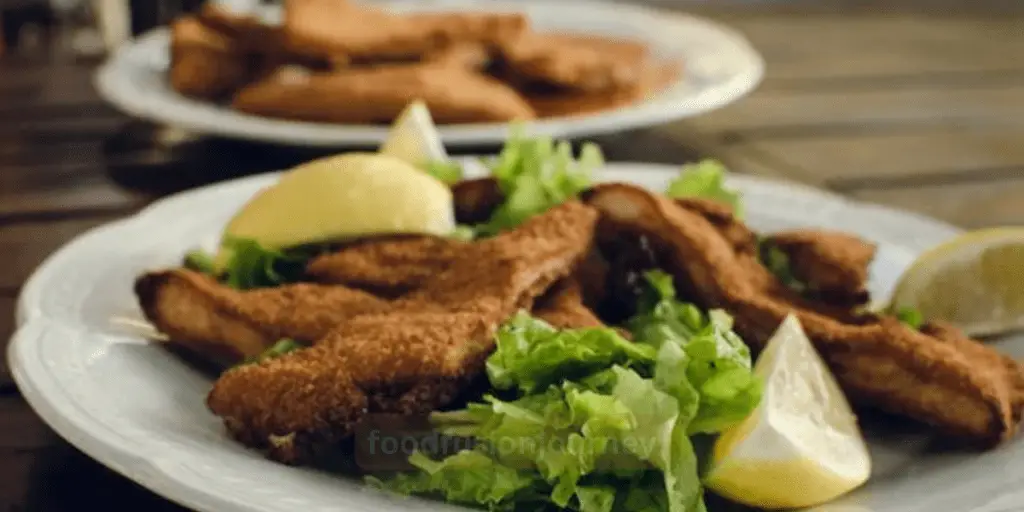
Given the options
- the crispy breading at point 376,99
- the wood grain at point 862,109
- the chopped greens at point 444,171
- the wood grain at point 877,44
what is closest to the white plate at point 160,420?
the chopped greens at point 444,171

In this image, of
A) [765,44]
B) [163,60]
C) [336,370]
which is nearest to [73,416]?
[336,370]

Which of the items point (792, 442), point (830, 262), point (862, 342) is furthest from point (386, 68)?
point (792, 442)

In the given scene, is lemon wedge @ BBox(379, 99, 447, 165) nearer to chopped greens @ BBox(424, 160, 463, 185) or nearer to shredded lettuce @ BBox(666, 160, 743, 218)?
chopped greens @ BBox(424, 160, 463, 185)

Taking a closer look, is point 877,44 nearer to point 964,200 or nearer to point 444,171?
point 964,200

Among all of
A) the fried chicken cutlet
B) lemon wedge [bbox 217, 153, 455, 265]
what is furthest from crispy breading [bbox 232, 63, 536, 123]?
the fried chicken cutlet

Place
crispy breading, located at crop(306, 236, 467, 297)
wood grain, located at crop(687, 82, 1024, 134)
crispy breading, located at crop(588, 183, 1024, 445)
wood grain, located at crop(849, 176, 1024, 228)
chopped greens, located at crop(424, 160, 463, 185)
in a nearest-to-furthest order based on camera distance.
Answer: crispy breading, located at crop(588, 183, 1024, 445) < crispy breading, located at crop(306, 236, 467, 297) < chopped greens, located at crop(424, 160, 463, 185) < wood grain, located at crop(849, 176, 1024, 228) < wood grain, located at crop(687, 82, 1024, 134)

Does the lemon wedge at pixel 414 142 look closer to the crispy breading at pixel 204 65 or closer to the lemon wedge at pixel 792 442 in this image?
the lemon wedge at pixel 792 442
